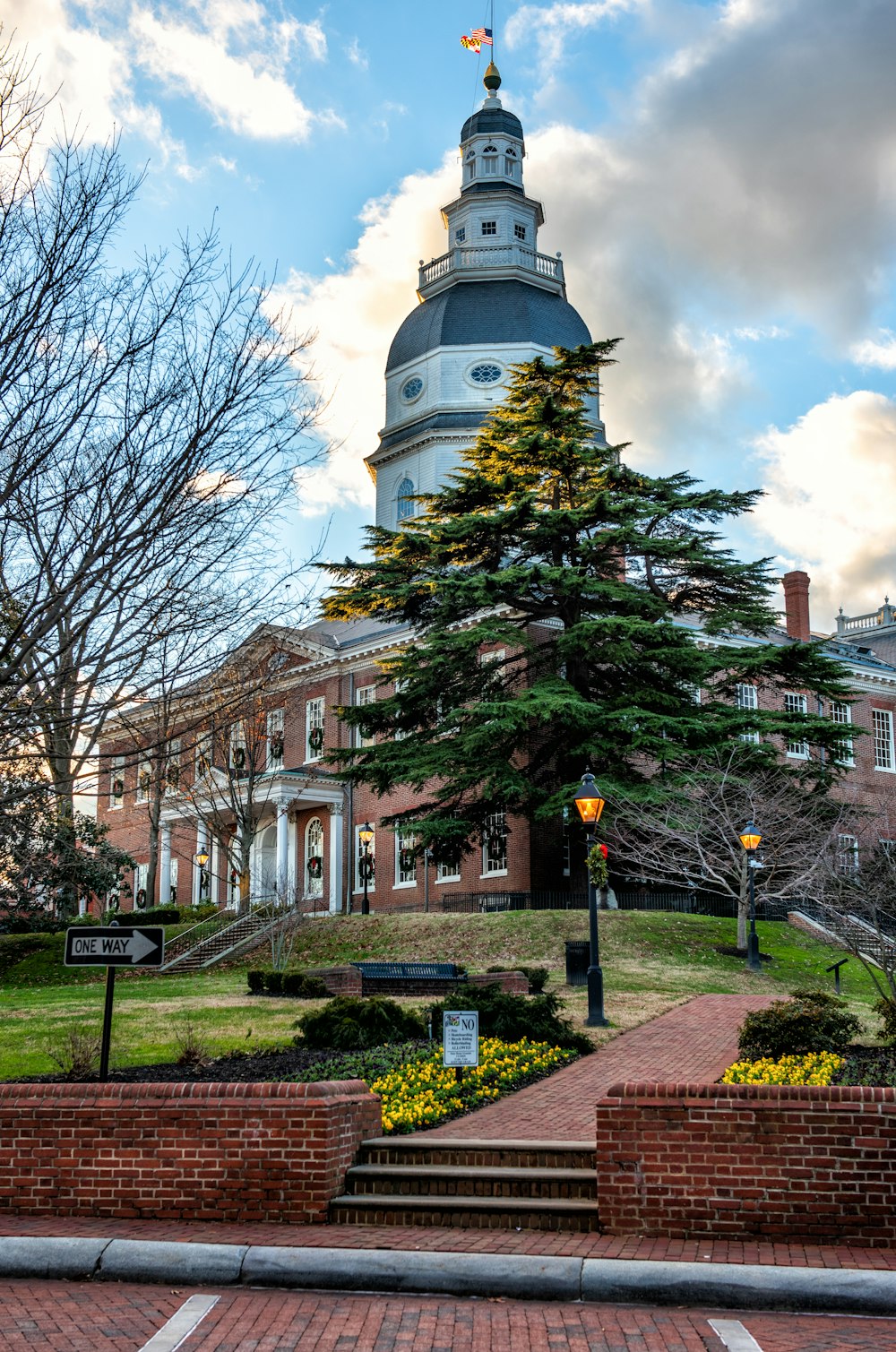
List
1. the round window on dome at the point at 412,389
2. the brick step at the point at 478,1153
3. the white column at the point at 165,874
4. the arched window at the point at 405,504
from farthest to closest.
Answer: the round window on dome at the point at 412,389 < the arched window at the point at 405,504 < the white column at the point at 165,874 < the brick step at the point at 478,1153

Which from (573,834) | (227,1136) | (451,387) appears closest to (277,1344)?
(227,1136)

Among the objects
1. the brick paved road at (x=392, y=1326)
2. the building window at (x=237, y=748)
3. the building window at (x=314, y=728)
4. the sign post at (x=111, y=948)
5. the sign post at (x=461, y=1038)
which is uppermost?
the building window at (x=314, y=728)

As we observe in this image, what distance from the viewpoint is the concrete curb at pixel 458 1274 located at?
7.86 metres

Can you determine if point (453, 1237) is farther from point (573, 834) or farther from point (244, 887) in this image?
point (244, 887)

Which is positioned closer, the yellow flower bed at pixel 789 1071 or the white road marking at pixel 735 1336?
the white road marking at pixel 735 1336

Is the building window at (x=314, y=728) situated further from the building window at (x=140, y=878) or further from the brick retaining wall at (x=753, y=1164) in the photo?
the brick retaining wall at (x=753, y=1164)

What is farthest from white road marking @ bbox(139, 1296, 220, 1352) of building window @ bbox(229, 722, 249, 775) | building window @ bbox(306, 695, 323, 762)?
building window @ bbox(306, 695, 323, 762)

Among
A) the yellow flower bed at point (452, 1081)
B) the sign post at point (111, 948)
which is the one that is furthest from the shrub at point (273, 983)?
the sign post at point (111, 948)

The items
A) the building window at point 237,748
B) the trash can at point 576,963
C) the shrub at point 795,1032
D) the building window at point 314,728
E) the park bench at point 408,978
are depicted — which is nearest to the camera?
the shrub at point 795,1032

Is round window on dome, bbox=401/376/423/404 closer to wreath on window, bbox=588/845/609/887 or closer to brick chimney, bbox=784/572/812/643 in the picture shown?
brick chimney, bbox=784/572/812/643

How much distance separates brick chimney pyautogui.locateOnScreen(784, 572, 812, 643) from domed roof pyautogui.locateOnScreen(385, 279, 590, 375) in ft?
56.2

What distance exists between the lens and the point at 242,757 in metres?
44.2

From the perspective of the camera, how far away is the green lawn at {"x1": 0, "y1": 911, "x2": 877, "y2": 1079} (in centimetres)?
1831

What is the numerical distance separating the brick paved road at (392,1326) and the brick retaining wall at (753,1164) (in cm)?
110
